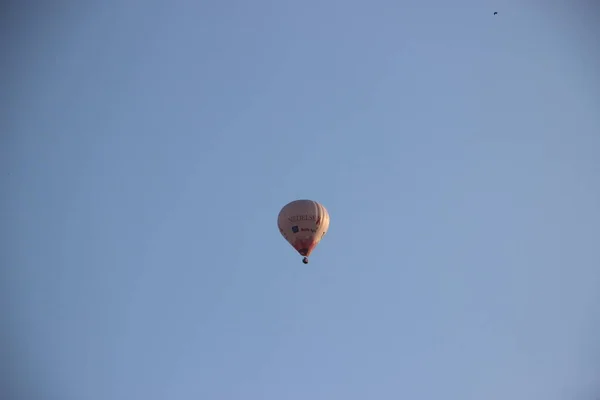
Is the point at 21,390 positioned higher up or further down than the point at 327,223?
further down

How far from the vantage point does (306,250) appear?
2695 centimetres

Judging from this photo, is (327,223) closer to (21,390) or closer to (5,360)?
(21,390)

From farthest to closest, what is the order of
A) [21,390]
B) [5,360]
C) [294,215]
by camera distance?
[5,360]
[21,390]
[294,215]

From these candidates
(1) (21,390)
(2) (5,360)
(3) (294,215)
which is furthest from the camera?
(2) (5,360)

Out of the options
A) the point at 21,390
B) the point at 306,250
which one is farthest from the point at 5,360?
the point at 306,250

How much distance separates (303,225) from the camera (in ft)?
87.5

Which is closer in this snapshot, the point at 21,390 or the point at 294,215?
the point at 294,215

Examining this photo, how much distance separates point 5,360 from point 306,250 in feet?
79.6

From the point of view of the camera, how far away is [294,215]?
26797mm

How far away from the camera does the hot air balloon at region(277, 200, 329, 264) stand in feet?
87.7

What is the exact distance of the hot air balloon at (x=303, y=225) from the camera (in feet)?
87.7

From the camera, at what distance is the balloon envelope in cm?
2672

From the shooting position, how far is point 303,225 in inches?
1050

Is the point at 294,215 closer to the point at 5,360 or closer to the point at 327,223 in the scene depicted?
the point at 327,223
